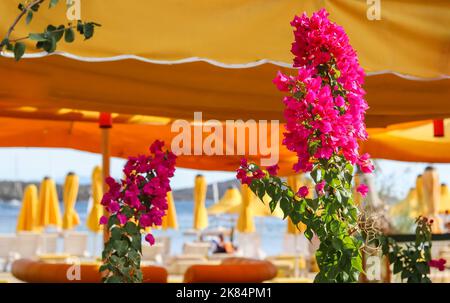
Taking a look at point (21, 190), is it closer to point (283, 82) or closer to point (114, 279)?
point (114, 279)

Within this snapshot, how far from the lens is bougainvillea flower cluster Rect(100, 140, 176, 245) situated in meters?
3.95

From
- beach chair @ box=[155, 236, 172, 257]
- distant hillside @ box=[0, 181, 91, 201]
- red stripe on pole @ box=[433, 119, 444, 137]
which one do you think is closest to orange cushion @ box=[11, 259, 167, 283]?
red stripe on pole @ box=[433, 119, 444, 137]

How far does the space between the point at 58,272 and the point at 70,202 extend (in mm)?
8126

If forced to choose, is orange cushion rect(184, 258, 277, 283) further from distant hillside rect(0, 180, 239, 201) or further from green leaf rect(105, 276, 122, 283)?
distant hillside rect(0, 180, 239, 201)

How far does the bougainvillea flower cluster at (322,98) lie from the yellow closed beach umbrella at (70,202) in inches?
460

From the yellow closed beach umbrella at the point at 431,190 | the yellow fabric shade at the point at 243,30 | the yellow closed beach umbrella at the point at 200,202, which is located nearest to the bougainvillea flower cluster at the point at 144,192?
the yellow fabric shade at the point at 243,30

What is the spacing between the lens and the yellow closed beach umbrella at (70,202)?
14383 mm

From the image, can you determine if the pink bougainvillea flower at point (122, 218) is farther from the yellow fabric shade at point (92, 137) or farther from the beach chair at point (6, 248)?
the beach chair at point (6, 248)

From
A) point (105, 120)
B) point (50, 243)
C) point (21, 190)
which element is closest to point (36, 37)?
point (105, 120)

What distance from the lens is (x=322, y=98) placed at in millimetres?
2711

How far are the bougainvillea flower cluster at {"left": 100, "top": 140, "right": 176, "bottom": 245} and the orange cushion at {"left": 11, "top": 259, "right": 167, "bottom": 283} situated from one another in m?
2.03
